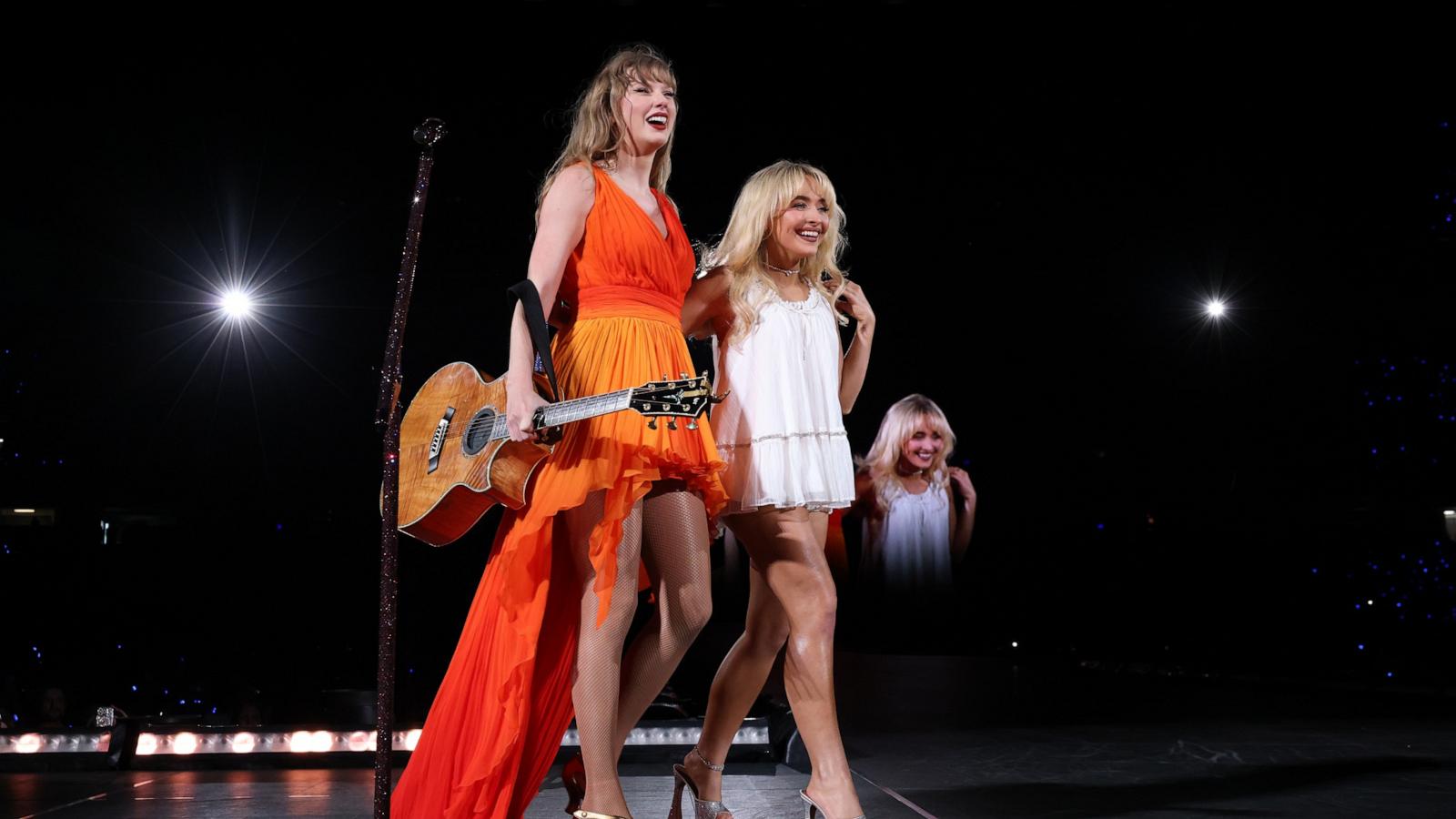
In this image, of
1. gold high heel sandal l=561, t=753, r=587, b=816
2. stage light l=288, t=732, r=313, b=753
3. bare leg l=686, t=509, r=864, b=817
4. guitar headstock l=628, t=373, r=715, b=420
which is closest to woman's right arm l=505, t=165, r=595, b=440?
guitar headstock l=628, t=373, r=715, b=420

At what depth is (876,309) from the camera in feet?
22.9

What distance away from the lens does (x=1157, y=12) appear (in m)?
5.18

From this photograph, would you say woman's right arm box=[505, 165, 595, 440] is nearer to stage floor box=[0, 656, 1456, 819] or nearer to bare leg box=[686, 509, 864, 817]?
bare leg box=[686, 509, 864, 817]

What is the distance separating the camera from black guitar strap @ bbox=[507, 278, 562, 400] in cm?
194

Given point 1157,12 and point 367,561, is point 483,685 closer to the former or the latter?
point 1157,12

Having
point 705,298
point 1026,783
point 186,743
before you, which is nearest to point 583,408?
point 705,298

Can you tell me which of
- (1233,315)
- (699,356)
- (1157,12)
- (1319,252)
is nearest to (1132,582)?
(1233,315)

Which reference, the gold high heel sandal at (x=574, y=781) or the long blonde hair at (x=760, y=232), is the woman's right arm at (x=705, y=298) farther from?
the gold high heel sandal at (x=574, y=781)

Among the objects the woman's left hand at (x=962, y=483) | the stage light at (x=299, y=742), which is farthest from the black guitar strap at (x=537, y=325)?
the woman's left hand at (x=962, y=483)

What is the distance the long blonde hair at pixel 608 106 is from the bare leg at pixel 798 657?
0.77 m

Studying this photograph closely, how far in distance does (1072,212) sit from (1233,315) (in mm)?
1380

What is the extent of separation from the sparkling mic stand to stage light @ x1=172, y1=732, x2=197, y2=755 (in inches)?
79.9

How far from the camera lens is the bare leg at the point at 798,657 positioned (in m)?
2.19

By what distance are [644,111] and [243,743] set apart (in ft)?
8.15
